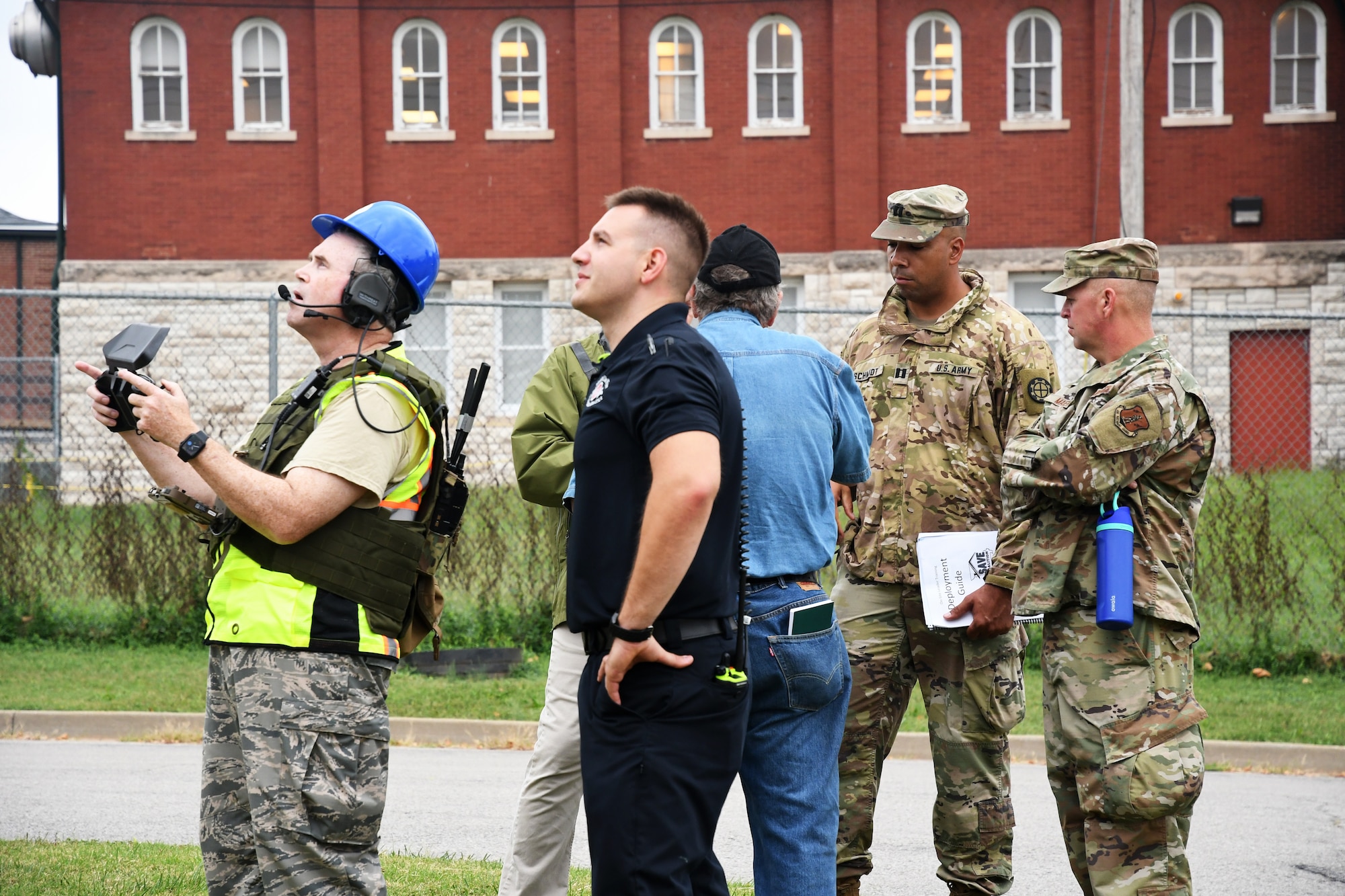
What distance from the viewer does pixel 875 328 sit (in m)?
5.39

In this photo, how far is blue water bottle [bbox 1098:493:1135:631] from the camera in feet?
13.4

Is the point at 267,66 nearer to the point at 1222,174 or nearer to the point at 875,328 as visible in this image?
the point at 1222,174

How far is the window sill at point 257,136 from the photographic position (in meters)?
23.8

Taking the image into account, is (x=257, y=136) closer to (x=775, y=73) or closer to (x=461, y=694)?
(x=775, y=73)

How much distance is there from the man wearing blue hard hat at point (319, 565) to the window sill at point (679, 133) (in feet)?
67.8

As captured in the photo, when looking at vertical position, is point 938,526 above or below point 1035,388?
below

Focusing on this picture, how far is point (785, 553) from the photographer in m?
3.96

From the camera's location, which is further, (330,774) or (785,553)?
(785,553)

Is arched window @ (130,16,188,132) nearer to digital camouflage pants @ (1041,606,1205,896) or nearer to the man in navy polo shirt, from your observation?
digital camouflage pants @ (1041,606,1205,896)

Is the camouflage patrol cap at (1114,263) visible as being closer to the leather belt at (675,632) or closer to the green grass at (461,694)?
the leather belt at (675,632)

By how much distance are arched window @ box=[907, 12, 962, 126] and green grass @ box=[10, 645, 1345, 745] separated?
1593cm

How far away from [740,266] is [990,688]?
1850mm

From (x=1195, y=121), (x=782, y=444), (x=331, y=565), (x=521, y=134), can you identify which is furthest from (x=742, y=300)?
(x=1195, y=121)

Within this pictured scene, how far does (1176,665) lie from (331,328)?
276cm
